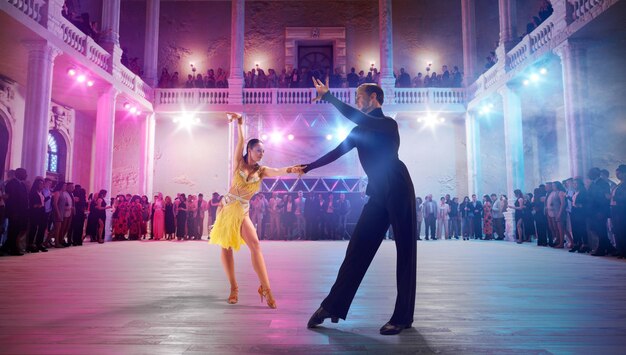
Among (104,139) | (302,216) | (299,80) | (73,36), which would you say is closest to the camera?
(73,36)

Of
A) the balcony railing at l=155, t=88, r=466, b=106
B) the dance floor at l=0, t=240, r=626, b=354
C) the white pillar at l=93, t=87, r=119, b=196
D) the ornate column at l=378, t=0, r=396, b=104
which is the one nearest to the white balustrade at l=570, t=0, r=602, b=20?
the dance floor at l=0, t=240, r=626, b=354

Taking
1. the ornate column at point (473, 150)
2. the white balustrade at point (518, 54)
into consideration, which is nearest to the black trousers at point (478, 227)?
the ornate column at point (473, 150)

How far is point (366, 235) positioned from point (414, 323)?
74 cm

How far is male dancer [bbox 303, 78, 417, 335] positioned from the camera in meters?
2.69

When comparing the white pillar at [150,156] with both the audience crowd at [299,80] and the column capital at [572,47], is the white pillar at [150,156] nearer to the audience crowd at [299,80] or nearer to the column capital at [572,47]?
the audience crowd at [299,80]

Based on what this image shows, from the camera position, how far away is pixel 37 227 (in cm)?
890

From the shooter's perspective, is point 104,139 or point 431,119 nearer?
point 104,139

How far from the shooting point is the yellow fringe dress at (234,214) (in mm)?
3617

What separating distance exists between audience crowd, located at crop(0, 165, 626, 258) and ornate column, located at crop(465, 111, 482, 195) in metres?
2.51

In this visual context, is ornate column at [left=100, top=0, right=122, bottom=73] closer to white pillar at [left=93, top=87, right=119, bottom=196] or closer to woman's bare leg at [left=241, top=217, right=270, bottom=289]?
white pillar at [left=93, top=87, right=119, bottom=196]

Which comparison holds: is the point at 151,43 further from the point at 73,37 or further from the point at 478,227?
the point at 478,227

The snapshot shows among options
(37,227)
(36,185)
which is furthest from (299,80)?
(37,227)

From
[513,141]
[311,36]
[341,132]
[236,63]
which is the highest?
[311,36]

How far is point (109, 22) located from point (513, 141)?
49.4ft
